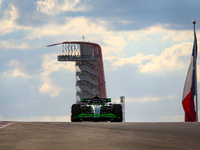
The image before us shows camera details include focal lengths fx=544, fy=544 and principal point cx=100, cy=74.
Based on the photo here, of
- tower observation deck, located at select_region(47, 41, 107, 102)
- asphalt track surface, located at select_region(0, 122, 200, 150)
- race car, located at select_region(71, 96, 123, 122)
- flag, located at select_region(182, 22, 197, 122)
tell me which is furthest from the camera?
tower observation deck, located at select_region(47, 41, 107, 102)

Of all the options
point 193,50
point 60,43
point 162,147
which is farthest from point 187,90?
point 60,43

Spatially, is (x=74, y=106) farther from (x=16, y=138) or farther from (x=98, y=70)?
(x=98, y=70)

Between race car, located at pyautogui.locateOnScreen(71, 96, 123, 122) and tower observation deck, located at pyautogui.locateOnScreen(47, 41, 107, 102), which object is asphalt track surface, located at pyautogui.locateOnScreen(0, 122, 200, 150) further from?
tower observation deck, located at pyautogui.locateOnScreen(47, 41, 107, 102)

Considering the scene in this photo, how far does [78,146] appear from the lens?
41.9ft

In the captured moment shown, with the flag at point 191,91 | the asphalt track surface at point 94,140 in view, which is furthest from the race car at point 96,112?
the flag at point 191,91

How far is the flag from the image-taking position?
47.6 metres

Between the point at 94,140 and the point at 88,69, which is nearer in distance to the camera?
the point at 94,140

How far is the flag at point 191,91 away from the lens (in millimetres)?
47594

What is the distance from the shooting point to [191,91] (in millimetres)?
49969

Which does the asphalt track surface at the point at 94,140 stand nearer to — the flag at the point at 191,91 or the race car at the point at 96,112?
the race car at the point at 96,112

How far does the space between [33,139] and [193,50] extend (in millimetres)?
41830

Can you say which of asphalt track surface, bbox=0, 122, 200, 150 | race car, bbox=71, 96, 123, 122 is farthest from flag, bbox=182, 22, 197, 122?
asphalt track surface, bbox=0, 122, 200, 150

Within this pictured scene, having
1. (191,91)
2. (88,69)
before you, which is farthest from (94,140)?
(88,69)

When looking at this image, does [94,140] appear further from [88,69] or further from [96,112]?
[88,69]
